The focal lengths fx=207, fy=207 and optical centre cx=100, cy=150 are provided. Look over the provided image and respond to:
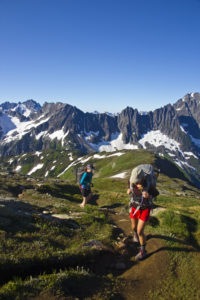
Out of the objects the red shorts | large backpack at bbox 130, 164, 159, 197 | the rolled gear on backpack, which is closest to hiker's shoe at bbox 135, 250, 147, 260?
the red shorts

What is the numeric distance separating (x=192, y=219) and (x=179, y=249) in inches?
303

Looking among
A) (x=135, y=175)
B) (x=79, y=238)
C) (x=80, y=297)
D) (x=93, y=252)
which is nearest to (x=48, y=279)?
(x=80, y=297)

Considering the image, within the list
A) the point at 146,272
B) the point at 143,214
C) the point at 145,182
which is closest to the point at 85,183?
the point at 143,214

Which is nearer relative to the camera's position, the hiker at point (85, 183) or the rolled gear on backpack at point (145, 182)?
the rolled gear on backpack at point (145, 182)

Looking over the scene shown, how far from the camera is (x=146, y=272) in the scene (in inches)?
342

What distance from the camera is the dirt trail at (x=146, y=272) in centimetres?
746

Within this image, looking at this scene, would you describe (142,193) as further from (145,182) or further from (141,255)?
(141,255)

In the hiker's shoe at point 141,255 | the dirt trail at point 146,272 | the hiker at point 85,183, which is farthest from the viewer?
the hiker at point 85,183

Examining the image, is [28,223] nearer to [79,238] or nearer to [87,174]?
[79,238]

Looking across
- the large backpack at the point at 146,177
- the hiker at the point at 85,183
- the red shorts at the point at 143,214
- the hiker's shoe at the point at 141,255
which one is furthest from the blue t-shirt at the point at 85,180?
the hiker's shoe at the point at 141,255

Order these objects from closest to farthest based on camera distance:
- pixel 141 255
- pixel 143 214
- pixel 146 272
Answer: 1. pixel 146 272
2. pixel 141 255
3. pixel 143 214

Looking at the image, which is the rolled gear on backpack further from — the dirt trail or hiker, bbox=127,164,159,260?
the dirt trail

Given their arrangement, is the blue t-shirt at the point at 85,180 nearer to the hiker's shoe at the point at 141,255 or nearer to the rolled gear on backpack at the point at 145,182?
the rolled gear on backpack at the point at 145,182

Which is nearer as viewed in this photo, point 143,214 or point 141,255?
point 141,255
